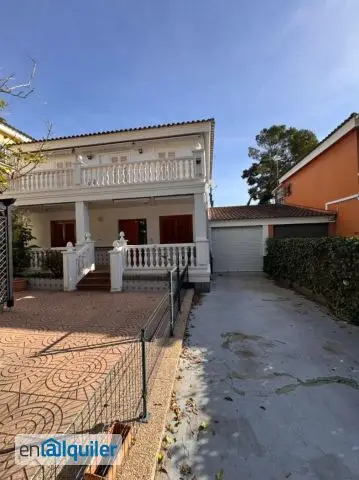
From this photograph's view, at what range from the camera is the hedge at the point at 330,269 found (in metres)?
6.10

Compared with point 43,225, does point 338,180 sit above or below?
above

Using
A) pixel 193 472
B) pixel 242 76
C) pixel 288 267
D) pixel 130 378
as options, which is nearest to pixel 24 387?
pixel 130 378

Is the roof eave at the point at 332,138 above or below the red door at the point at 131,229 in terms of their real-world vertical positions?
above

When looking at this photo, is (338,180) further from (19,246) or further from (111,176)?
(19,246)

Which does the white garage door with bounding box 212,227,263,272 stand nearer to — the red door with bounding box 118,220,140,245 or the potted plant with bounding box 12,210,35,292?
the red door with bounding box 118,220,140,245

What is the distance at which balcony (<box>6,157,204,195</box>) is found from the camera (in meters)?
10.5

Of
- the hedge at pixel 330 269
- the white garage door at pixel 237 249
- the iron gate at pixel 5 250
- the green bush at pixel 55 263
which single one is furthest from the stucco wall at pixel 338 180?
the iron gate at pixel 5 250

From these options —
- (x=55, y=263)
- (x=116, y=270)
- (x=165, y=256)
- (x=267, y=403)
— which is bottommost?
(x=267, y=403)

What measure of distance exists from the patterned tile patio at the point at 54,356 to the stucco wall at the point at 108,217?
6621mm

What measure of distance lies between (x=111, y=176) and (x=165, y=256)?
4150mm

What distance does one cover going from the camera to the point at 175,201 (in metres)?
13.4

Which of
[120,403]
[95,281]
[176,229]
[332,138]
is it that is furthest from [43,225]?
[332,138]

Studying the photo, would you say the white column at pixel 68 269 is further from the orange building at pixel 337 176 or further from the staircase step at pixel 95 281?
the orange building at pixel 337 176

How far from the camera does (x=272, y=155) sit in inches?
1491
